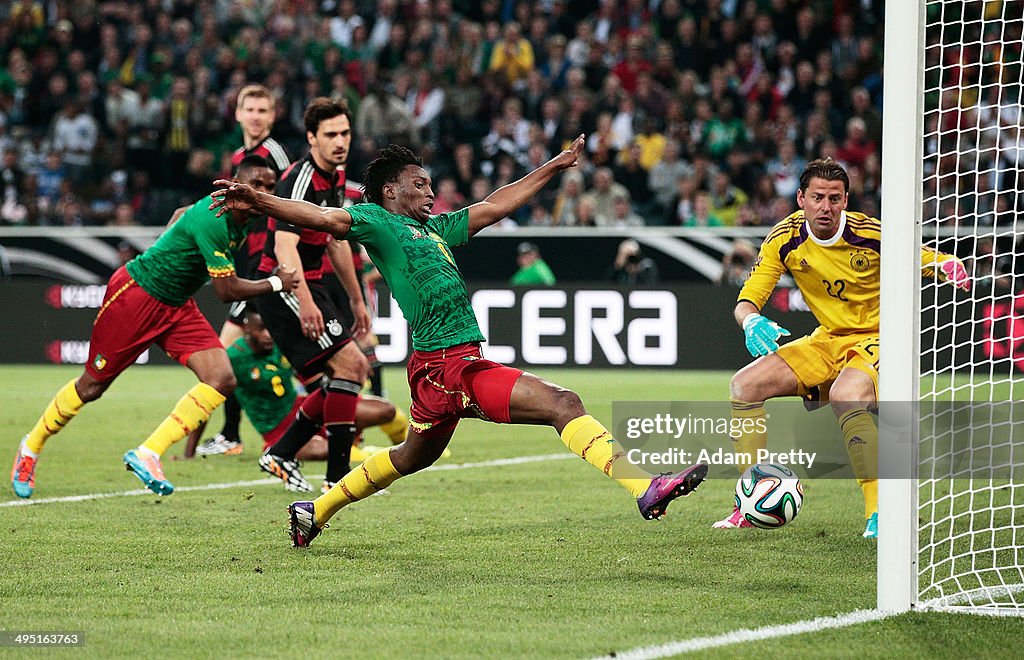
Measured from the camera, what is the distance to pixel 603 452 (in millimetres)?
5637

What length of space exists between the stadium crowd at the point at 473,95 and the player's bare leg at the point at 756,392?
34.7 feet

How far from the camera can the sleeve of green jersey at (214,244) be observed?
765 centimetres

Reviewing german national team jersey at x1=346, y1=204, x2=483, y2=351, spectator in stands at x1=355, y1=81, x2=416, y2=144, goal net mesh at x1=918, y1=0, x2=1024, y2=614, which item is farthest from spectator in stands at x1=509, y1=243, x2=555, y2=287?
german national team jersey at x1=346, y1=204, x2=483, y2=351

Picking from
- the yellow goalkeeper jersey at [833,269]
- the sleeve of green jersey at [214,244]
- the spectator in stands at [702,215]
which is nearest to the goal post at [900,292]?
the yellow goalkeeper jersey at [833,269]

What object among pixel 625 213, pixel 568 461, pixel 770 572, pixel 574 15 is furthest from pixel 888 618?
pixel 574 15

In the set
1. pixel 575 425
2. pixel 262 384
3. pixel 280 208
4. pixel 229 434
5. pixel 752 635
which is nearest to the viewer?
pixel 752 635

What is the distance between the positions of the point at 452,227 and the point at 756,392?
2016mm

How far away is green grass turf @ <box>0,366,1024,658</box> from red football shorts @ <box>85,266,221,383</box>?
82 cm

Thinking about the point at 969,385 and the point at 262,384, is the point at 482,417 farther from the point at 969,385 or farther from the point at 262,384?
the point at 262,384

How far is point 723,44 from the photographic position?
68.3 feet

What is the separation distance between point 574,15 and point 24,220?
892 cm

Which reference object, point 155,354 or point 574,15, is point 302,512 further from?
point 574,15

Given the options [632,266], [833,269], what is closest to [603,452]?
[833,269]

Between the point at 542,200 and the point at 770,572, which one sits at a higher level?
the point at 542,200
